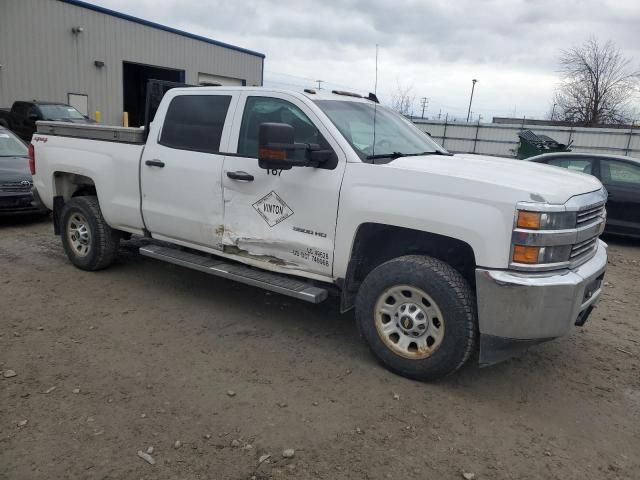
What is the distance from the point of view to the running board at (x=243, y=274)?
4.05 metres

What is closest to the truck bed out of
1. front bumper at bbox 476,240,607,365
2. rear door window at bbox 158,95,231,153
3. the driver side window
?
rear door window at bbox 158,95,231,153

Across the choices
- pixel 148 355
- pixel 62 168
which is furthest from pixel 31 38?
pixel 148 355

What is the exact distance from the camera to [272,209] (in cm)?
427

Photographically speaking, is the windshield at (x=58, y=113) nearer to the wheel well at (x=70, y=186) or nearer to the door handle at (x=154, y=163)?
the wheel well at (x=70, y=186)

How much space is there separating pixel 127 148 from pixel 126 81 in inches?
941

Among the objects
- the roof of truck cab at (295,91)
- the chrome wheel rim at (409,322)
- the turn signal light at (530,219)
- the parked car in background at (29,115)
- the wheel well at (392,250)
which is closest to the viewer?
the turn signal light at (530,219)

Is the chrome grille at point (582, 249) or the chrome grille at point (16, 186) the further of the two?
the chrome grille at point (16, 186)

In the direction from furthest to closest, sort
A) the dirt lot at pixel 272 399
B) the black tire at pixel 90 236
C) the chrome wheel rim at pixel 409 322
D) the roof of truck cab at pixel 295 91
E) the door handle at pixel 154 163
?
the black tire at pixel 90 236
the door handle at pixel 154 163
the roof of truck cab at pixel 295 91
the chrome wheel rim at pixel 409 322
the dirt lot at pixel 272 399

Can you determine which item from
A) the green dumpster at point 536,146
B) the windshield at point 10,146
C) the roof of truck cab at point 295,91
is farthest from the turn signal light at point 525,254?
the green dumpster at point 536,146

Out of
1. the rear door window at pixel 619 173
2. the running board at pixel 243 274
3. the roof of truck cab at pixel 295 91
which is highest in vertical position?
the roof of truck cab at pixel 295 91

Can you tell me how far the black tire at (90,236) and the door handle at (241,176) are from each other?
2079mm

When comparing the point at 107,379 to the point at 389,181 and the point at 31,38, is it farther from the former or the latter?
the point at 31,38

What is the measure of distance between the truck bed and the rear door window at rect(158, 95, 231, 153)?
40 centimetres

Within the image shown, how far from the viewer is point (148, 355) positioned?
402cm
